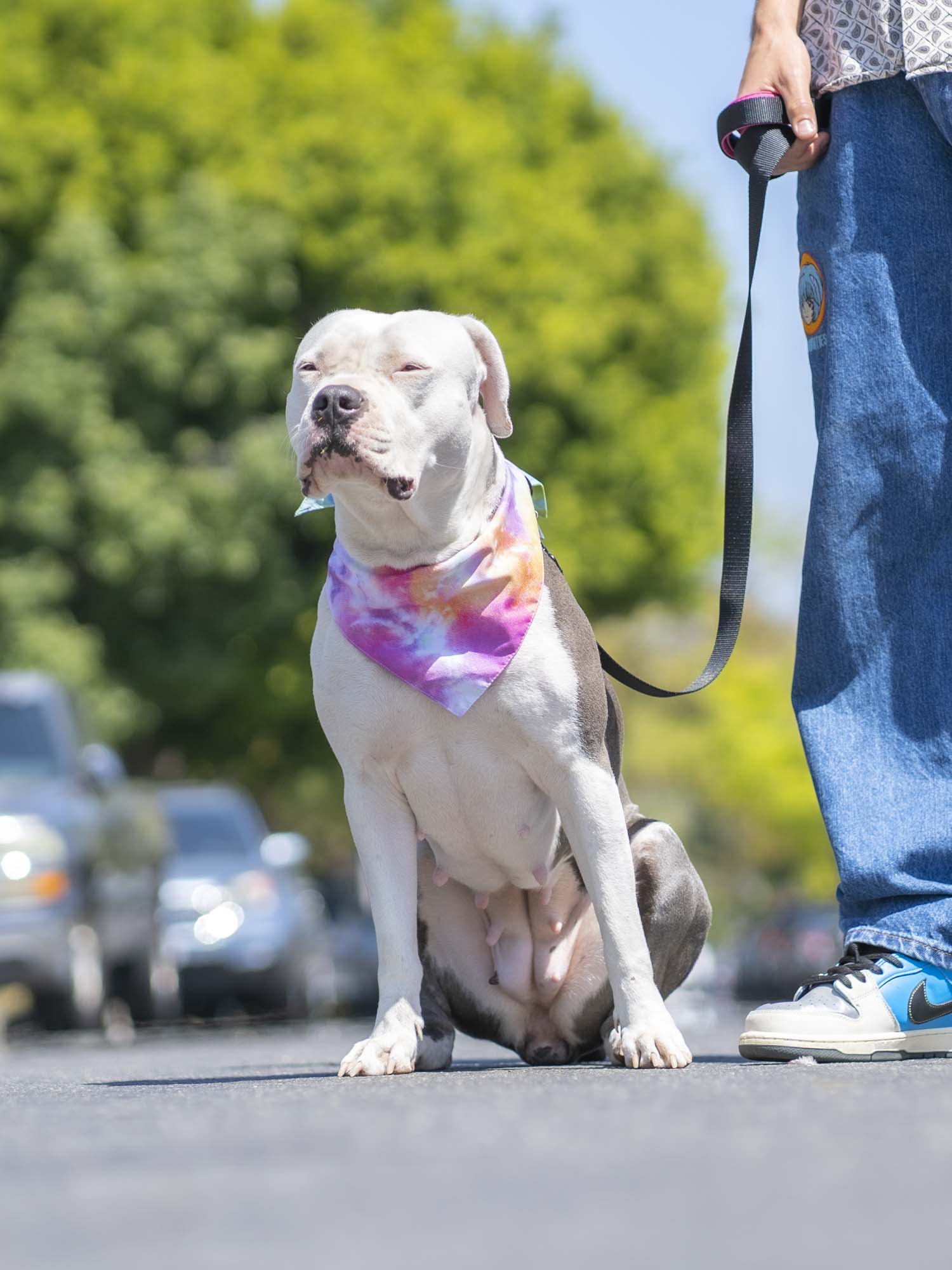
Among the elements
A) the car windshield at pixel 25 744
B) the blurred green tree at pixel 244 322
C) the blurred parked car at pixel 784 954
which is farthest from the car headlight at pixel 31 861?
the blurred parked car at pixel 784 954

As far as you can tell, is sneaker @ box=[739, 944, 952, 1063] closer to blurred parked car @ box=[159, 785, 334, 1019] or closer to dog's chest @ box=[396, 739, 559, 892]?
dog's chest @ box=[396, 739, 559, 892]

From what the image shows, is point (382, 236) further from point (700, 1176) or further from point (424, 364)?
point (700, 1176)

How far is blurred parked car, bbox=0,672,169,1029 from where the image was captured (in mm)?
9828

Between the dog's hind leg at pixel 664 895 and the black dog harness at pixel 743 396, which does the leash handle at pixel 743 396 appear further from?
the dog's hind leg at pixel 664 895

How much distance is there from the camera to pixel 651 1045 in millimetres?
3945

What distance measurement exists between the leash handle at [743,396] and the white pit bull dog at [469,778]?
32 cm

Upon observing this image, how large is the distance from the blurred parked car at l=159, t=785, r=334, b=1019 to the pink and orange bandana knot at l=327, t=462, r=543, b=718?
33.4 ft

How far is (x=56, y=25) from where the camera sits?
22.0m

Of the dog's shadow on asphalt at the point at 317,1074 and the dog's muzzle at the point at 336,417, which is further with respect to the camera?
the dog's muzzle at the point at 336,417

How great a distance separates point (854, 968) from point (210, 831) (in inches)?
482

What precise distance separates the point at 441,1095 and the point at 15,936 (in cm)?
699

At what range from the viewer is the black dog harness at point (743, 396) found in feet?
14.3

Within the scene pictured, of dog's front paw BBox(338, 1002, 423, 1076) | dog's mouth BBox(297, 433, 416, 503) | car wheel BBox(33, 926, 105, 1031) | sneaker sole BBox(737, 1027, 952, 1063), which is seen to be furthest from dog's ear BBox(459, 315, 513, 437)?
car wheel BBox(33, 926, 105, 1031)

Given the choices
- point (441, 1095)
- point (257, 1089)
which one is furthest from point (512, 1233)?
point (257, 1089)
